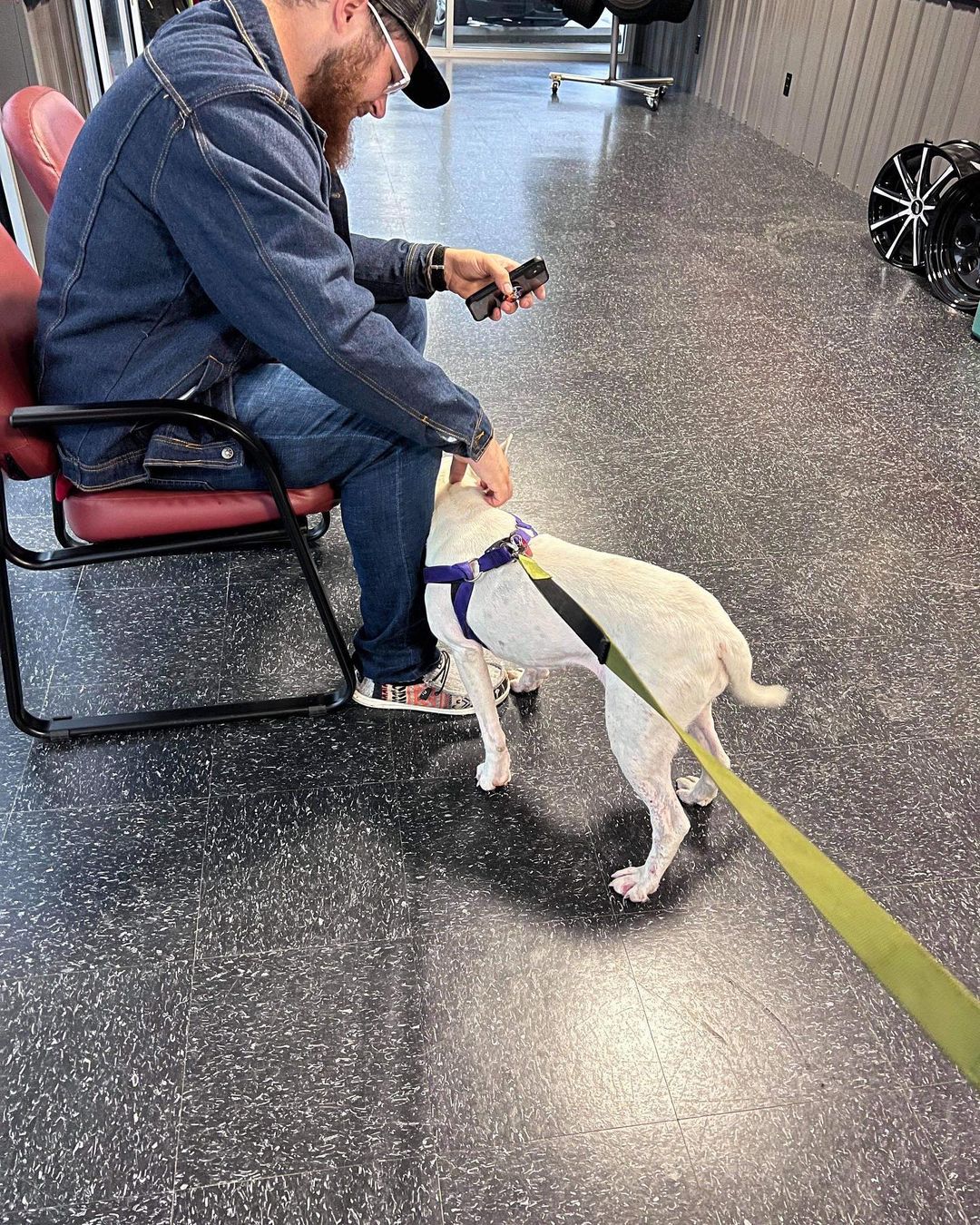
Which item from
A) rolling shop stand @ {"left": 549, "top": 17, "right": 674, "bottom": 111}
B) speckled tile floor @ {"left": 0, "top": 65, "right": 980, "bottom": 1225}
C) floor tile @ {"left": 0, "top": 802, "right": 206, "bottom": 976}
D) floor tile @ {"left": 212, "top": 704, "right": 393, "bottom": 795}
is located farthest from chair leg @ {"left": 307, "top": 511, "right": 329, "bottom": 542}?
rolling shop stand @ {"left": 549, "top": 17, "right": 674, "bottom": 111}

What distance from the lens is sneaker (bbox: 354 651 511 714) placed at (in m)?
1.89

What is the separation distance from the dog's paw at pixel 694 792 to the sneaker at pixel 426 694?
390mm

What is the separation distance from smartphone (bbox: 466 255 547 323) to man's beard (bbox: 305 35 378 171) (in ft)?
1.20

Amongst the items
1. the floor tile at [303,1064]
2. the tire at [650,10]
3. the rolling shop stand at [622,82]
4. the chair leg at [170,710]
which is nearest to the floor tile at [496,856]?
the floor tile at [303,1064]

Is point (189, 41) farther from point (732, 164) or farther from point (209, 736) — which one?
point (732, 164)

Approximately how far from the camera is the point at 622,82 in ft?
24.4

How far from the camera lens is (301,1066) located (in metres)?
1.30

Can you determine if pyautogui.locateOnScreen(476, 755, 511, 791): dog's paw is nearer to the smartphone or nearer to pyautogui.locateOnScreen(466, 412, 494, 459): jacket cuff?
pyautogui.locateOnScreen(466, 412, 494, 459): jacket cuff

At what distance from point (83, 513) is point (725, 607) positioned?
1.30 meters

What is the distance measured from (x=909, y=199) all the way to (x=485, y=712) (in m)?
3.36

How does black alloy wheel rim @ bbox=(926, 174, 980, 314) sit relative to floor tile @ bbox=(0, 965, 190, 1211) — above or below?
above

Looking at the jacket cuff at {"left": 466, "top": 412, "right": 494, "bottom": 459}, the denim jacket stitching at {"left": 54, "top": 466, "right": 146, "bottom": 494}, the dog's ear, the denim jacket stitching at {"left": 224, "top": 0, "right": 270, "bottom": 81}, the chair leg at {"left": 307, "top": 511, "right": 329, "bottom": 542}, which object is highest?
the denim jacket stitching at {"left": 224, "top": 0, "right": 270, "bottom": 81}

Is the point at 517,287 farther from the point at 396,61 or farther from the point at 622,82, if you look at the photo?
the point at 622,82

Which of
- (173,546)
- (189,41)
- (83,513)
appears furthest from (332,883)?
(189,41)
